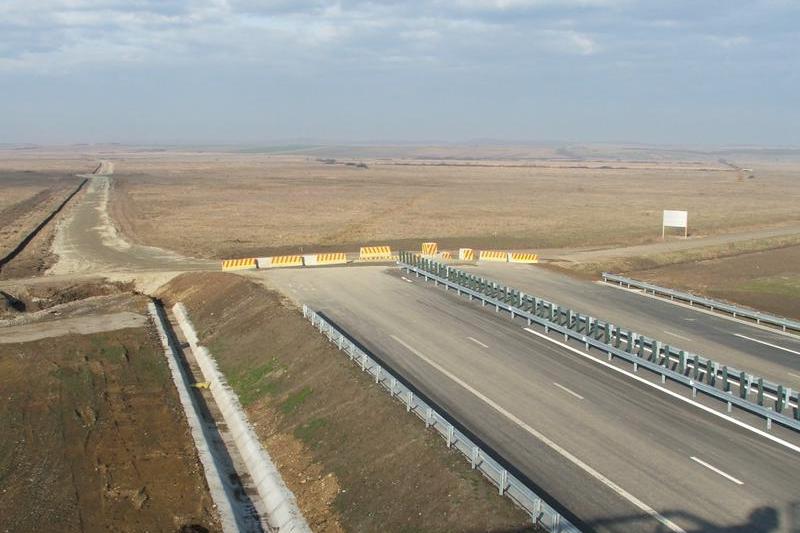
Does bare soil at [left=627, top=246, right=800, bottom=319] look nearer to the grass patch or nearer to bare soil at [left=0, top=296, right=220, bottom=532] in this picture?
the grass patch

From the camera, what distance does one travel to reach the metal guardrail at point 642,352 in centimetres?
2203

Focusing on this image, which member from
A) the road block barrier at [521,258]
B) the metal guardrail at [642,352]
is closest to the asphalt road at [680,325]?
the metal guardrail at [642,352]

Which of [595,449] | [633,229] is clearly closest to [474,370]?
[595,449]

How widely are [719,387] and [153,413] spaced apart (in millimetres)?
18969

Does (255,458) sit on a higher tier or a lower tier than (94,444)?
lower

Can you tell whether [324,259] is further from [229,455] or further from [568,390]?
[568,390]

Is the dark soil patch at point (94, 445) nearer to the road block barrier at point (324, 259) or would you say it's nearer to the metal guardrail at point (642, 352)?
the metal guardrail at point (642, 352)

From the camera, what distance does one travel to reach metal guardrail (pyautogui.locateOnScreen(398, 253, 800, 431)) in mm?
22031

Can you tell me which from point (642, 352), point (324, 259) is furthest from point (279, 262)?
point (642, 352)

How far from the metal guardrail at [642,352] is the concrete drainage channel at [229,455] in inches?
506

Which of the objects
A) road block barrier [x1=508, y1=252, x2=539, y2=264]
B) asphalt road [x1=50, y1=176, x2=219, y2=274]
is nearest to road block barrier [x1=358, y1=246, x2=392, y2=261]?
road block barrier [x1=508, y1=252, x2=539, y2=264]

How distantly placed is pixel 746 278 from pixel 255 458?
3845cm

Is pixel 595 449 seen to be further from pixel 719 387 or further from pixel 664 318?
pixel 664 318

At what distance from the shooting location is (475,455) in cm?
1831
